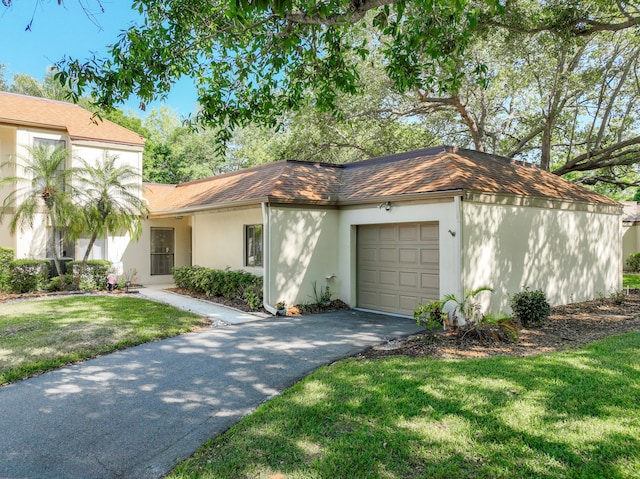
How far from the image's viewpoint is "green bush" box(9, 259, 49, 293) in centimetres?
1376

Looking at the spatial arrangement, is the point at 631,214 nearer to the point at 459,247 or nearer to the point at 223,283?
the point at 459,247

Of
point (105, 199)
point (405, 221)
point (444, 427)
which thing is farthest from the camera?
point (105, 199)

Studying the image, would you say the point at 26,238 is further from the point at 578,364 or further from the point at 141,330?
the point at 578,364

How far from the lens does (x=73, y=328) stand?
28.8ft

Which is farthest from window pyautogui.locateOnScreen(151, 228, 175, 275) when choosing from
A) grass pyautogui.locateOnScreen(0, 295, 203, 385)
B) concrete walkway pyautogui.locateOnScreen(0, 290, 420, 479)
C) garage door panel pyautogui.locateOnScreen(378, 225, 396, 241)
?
garage door panel pyautogui.locateOnScreen(378, 225, 396, 241)

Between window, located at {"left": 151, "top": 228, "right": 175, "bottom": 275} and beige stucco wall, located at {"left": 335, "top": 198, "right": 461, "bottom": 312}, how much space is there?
8.91 metres

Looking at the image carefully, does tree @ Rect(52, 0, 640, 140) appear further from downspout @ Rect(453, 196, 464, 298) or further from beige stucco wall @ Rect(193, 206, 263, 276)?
beige stucco wall @ Rect(193, 206, 263, 276)

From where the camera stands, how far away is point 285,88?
9.80m

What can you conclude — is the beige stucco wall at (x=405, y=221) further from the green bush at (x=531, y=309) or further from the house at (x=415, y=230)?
the green bush at (x=531, y=309)

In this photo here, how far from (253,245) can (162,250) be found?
6.42 meters

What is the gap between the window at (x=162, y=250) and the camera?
17531mm

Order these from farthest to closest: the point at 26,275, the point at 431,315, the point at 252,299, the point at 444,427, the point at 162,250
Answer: the point at 162,250, the point at 26,275, the point at 252,299, the point at 431,315, the point at 444,427

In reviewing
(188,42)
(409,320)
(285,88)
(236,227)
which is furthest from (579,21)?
(236,227)

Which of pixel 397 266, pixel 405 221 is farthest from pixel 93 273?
pixel 405 221
